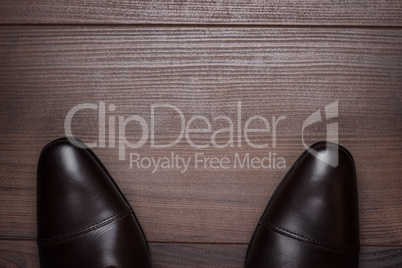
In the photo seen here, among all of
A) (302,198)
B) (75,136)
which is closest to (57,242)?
(75,136)

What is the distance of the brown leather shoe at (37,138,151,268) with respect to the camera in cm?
63

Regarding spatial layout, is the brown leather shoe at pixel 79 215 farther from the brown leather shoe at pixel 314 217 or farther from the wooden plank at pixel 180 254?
the brown leather shoe at pixel 314 217

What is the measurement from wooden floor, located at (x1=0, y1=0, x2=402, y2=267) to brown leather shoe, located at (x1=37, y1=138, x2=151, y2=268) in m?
0.04

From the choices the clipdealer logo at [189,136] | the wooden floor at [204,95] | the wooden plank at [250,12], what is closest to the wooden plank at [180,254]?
the wooden floor at [204,95]

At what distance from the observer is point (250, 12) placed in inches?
25.4

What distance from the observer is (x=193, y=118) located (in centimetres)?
66

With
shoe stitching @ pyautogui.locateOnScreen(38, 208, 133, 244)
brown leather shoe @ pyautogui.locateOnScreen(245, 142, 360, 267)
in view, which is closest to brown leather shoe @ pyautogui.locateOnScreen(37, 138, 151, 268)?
shoe stitching @ pyautogui.locateOnScreen(38, 208, 133, 244)

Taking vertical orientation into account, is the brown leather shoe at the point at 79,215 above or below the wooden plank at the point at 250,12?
below

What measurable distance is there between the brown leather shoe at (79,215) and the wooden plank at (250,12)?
0.24 metres

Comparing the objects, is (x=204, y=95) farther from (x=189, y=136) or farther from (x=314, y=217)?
(x=314, y=217)

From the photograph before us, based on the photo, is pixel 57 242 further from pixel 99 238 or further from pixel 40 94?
pixel 40 94

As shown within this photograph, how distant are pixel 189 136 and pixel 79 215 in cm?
23

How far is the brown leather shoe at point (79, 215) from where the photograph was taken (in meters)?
0.63

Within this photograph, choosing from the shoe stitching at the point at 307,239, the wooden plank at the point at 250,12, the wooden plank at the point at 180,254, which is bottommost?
the wooden plank at the point at 180,254
